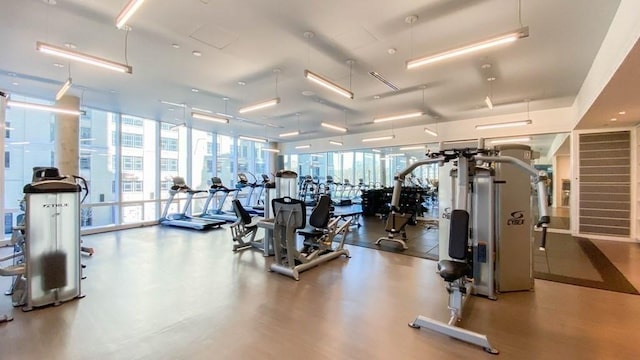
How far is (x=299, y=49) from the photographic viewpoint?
427 cm

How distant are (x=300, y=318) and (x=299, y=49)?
3.60 m

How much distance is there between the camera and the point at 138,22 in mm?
3508

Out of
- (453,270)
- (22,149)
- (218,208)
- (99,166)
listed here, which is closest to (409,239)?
(453,270)

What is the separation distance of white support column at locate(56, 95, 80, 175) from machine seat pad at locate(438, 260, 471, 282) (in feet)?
A: 25.1

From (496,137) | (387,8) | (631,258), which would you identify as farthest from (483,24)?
(496,137)

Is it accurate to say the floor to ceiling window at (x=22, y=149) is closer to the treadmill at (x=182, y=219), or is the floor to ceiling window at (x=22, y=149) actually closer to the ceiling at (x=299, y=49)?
the ceiling at (x=299, y=49)

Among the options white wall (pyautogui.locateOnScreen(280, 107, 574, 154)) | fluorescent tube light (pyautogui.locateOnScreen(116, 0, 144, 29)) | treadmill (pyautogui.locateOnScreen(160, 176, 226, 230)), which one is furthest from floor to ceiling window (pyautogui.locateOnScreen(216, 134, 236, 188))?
fluorescent tube light (pyautogui.locateOnScreen(116, 0, 144, 29))

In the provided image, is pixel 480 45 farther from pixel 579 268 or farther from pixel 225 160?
pixel 225 160

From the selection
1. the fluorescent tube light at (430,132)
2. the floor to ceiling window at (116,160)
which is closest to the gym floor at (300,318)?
the floor to ceiling window at (116,160)

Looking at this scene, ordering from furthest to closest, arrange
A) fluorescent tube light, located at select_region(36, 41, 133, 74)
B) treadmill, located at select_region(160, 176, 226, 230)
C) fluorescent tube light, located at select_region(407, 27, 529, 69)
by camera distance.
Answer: treadmill, located at select_region(160, 176, 226, 230)
fluorescent tube light, located at select_region(36, 41, 133, 74)
fluorescent tube light, located at select_region(407, 27, 529, 69)

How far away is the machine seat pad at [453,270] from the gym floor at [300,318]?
534 mm

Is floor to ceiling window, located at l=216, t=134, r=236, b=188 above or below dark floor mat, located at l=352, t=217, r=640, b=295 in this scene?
above

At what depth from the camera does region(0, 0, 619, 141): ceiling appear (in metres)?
3.27

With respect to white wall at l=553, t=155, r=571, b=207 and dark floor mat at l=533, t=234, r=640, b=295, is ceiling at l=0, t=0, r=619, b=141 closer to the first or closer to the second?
dark floor mat at l=533, t=234, r=640, b=295
